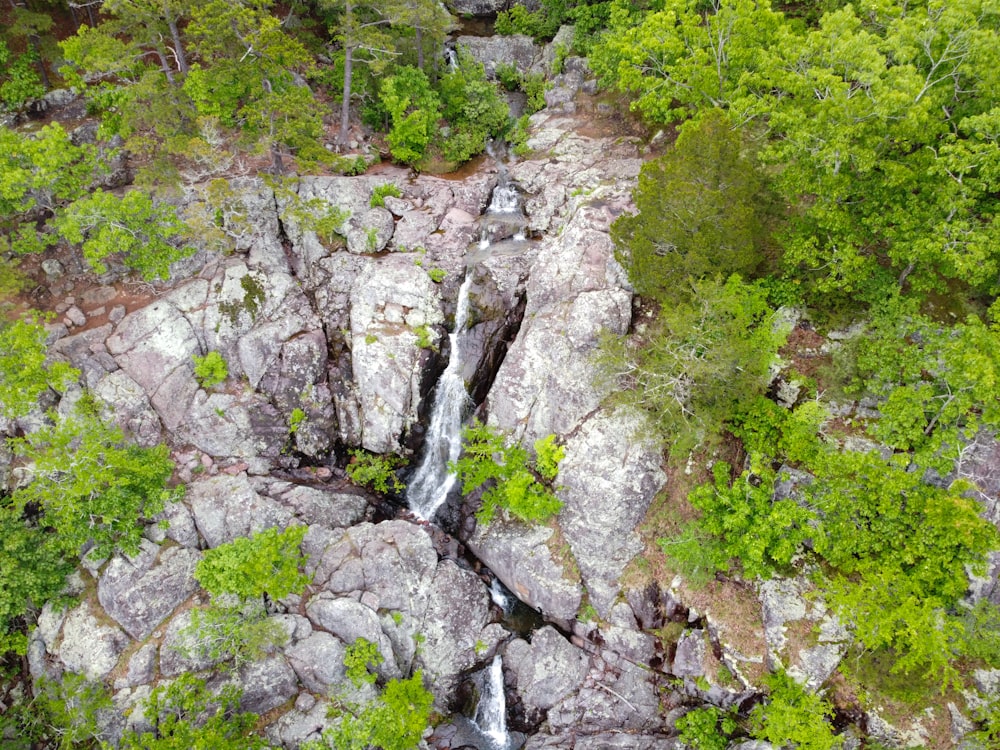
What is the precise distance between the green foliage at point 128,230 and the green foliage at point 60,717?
13289 mm

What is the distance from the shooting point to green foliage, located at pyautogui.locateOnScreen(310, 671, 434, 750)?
50.2ft

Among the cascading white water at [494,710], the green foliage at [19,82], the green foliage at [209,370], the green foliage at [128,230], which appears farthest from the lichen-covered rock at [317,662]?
the green foliage at [19,82]

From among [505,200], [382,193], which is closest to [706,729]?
[505,200]

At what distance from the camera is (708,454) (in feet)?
57.1

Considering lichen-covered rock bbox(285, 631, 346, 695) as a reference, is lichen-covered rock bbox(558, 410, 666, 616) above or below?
above

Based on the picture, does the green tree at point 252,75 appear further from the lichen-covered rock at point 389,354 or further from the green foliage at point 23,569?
the green foliage at point 23,569

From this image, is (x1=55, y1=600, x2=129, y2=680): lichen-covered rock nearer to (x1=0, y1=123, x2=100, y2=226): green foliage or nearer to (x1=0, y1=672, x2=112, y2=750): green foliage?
(x1=0, y1=672, x2=112, y2=750): green foliage

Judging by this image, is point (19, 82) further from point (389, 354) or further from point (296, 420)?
point (389, 354)

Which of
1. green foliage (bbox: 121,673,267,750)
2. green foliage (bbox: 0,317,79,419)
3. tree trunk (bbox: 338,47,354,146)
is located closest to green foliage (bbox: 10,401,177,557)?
green foliage (bbox: 0,317,79,419)

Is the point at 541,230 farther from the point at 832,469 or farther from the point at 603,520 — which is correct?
the point at 832,469

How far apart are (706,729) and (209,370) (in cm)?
2015

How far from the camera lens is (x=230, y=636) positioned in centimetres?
1612

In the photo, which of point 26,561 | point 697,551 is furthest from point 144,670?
point 697,551

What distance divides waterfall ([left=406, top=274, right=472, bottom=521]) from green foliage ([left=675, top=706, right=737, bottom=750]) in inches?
418
